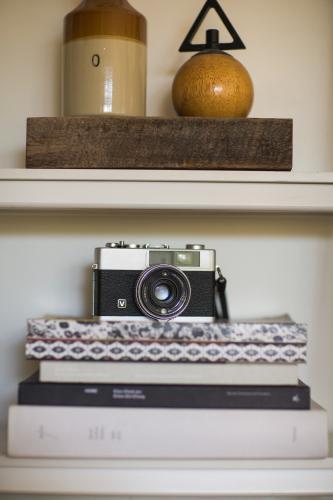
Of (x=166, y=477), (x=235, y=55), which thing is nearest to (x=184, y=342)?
(x=166, y=477)

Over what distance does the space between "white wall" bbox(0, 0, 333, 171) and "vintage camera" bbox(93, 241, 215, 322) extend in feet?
0.70

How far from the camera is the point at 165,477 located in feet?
2.05

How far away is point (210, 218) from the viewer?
2.62ft

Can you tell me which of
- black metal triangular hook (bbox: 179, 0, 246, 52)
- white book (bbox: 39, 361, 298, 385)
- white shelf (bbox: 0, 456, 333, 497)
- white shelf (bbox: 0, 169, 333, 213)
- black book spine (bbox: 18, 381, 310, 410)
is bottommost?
white shelf (bbox: 0, 456, 333, 497)

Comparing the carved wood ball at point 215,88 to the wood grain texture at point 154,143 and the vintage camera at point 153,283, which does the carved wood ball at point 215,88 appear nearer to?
the wood grain texture at point 154,143

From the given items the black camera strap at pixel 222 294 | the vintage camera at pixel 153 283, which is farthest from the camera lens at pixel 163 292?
the black camera strap at pixel 222 294

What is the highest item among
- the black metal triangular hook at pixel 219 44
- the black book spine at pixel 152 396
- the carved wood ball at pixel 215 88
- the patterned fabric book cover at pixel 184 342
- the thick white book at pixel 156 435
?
the black metal triangular hook at pixel 219 44

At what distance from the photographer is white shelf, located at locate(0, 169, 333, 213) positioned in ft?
2.07

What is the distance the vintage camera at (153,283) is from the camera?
654mm

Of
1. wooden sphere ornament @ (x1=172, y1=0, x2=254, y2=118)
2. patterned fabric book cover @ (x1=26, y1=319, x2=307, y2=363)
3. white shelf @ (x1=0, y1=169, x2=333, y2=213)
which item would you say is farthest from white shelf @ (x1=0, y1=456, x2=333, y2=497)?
wooden sphere ornament @ (x1=172, y1=0, x2=254, y2=118)

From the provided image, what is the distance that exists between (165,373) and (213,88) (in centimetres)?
29

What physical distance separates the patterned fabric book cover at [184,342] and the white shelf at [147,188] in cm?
12

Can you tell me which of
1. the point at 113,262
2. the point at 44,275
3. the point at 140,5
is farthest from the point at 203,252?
the point at 140,5

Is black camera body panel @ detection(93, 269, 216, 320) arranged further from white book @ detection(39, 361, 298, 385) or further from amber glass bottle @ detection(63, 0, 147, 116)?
amber glass bottle @ detection(63, 0, 147, 116)
